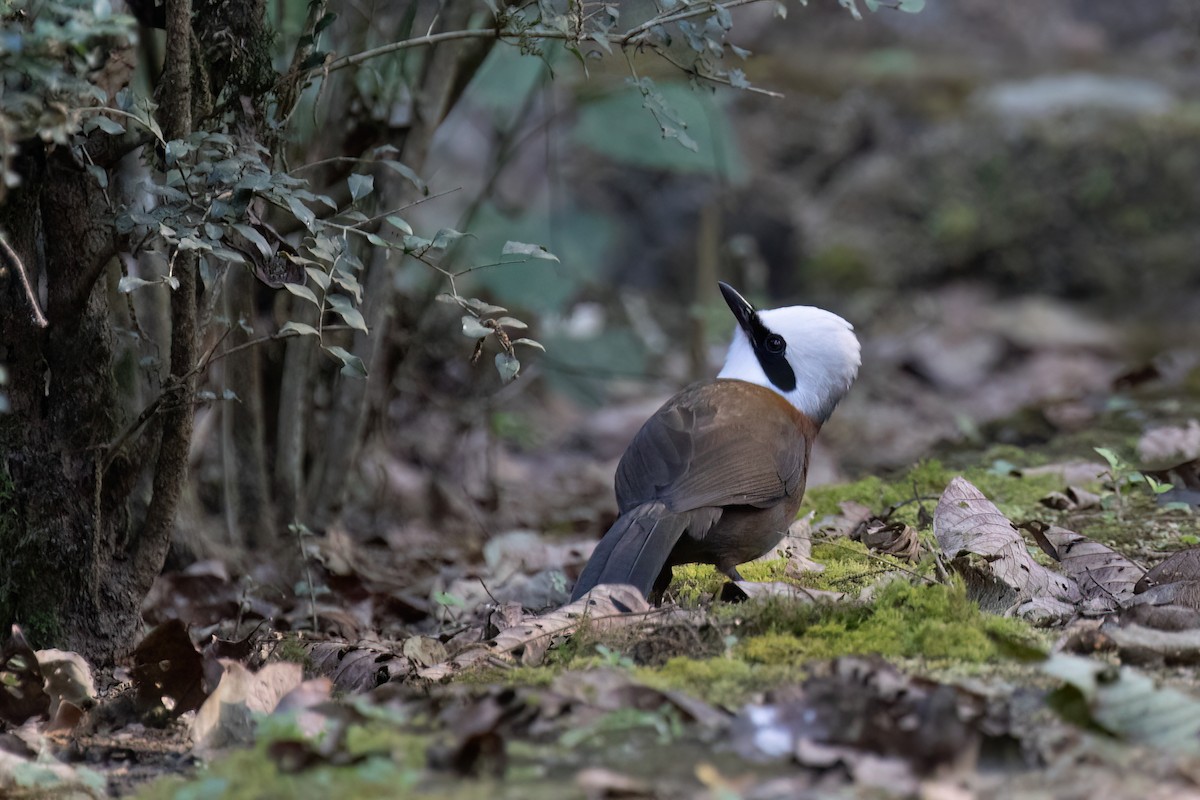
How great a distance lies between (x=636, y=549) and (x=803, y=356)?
148 cm

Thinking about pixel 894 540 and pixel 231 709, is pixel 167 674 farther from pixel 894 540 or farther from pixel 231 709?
pixel 894 540

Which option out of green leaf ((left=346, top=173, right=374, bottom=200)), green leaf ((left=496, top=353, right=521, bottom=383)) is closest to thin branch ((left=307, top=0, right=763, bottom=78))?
green leaf ((left=346, top=173, right=374, bottom=200))

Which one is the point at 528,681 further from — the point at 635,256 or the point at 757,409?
the point at 635,256

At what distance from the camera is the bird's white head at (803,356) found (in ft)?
15.5

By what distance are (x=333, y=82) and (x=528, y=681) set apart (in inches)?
107

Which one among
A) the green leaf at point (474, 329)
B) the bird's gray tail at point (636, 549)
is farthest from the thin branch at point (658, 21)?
the bird's gray tail at point (636, 549)

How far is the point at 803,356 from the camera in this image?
15.6 ft

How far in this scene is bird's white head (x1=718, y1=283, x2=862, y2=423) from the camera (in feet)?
15.5

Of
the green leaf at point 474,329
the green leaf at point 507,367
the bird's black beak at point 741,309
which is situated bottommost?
the bird's black beak at point 741,309

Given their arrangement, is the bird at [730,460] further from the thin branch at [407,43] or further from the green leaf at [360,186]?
the thin branch at [407,43]

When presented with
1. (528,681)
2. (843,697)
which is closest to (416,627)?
(528,681)

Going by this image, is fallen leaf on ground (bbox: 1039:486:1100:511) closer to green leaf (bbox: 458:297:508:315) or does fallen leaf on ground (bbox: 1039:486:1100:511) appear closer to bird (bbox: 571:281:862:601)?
bird (bbox: 571:281:862:601)

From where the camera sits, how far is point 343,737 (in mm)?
2193

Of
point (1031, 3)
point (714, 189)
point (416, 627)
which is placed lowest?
point (416, 627)
